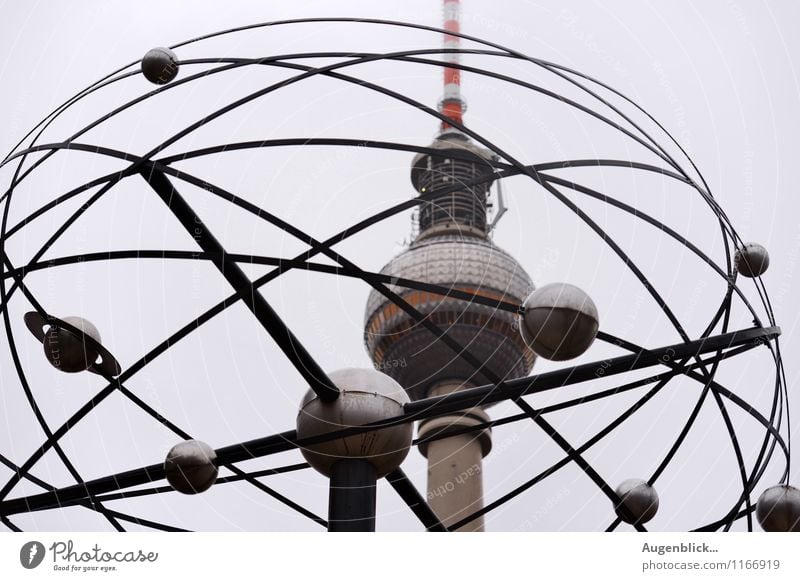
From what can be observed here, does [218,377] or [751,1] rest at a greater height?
[751,1]

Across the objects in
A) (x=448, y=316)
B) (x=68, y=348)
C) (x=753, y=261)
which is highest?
(x=448, y=316)

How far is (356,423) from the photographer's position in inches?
311

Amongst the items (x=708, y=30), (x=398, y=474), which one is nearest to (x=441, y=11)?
(x=708, y=30)

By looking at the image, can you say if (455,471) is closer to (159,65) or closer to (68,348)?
(68,348)

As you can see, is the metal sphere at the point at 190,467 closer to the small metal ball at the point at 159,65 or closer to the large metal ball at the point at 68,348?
the large metal ball at the point at 68,348

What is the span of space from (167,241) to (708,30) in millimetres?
8253

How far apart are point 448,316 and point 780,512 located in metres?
36.8

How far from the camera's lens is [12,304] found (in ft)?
39.8

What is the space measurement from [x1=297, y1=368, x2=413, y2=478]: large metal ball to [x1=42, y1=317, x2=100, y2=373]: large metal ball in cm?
158

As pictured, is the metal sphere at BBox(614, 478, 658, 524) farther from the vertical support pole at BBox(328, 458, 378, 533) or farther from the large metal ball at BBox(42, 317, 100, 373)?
the large metal ball at BBox(42, 317, 100, 373)

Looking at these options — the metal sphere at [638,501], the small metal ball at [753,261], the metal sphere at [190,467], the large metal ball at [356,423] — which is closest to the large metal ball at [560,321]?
the large metal ball at [356,423]

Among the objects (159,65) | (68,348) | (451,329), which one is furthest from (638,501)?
(451,329)

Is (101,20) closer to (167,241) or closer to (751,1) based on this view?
(167,241)

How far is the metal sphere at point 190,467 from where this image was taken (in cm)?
744
